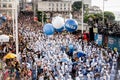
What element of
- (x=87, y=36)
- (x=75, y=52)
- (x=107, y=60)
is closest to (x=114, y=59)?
(x=107, y=60)

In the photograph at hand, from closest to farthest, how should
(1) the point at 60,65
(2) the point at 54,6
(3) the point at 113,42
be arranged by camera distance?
1. (1) the point at 60,65
2. (3) the point at 113,42
3. (2) the point at 54,6

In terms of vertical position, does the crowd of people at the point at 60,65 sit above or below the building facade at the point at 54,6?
below

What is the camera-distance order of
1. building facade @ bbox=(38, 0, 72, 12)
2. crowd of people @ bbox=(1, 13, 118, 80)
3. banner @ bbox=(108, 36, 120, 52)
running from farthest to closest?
building facade @ bbox=(38, 0, 72, 12) < banner @ bbox=(108, 36, 120, 52) < crowd of people @ bbox=(1, 13, 118, 80)

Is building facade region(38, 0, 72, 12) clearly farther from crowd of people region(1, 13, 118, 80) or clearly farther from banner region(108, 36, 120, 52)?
crowd of people region(1, 13, 118, 80)

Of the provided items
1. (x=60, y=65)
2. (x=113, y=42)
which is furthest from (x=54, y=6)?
(x=60, y=65)

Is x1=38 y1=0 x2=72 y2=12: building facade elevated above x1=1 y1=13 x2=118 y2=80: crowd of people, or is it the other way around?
x1=38 y1=0 x2=72 y2=12: building facade

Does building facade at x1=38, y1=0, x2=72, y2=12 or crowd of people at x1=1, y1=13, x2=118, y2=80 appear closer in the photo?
crowd of people at x1=1, y1=13, x2=118, y2=80

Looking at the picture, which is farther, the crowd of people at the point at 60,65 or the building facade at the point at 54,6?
the building facade at the point at 54,6

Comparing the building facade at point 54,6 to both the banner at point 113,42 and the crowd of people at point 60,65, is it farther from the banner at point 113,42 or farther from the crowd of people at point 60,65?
the crowd of people at point 60,65

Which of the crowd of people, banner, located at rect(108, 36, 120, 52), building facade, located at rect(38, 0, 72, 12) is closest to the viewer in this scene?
the crowd of people

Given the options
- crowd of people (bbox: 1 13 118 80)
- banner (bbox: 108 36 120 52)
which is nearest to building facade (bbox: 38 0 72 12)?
banner (bbox: 108 36 120 52)

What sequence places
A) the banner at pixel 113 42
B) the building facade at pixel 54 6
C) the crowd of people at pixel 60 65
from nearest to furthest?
the crowd of people at pixel 60 65 → the banner at pixel 113 42 → the building facade at pixel 54 6

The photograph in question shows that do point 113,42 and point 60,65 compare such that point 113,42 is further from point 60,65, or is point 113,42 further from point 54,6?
point 54,6

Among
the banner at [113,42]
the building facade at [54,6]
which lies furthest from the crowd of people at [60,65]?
the building facade at [54,6]
